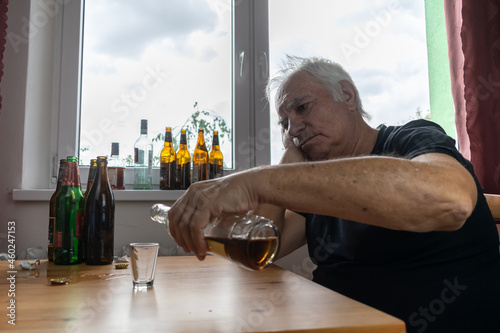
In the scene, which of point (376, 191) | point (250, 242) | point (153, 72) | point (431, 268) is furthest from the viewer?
point (153, 72)

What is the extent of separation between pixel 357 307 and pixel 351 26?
1667mm

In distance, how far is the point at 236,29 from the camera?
1.94 metres

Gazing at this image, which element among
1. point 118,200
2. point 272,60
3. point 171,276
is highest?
point 272,60

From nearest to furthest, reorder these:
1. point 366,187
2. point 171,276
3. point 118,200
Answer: point 366,187 → point 171,276 → point 118,200

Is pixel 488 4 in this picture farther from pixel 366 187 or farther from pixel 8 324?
pixel 8 324

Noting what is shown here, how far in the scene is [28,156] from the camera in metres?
1.62

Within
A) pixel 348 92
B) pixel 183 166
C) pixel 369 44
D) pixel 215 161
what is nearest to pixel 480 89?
pixel 369 44

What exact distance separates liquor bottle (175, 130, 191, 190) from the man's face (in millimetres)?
614

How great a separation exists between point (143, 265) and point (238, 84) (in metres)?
1.28

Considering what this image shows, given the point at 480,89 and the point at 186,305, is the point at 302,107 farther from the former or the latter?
the point at 480,89

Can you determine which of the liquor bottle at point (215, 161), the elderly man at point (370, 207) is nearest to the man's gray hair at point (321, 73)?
the elderly man at point (370, 207)

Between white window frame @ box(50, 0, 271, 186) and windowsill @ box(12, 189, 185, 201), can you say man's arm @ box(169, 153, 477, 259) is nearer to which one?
windowsill @ box(12, 189, 185, 201)

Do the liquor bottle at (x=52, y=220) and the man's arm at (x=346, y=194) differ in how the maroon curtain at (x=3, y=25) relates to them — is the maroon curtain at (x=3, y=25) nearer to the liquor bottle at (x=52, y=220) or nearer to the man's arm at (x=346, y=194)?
the liquor bottle at (x=52, y=220)

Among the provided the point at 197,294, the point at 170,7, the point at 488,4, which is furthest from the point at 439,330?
the point at 170,7
